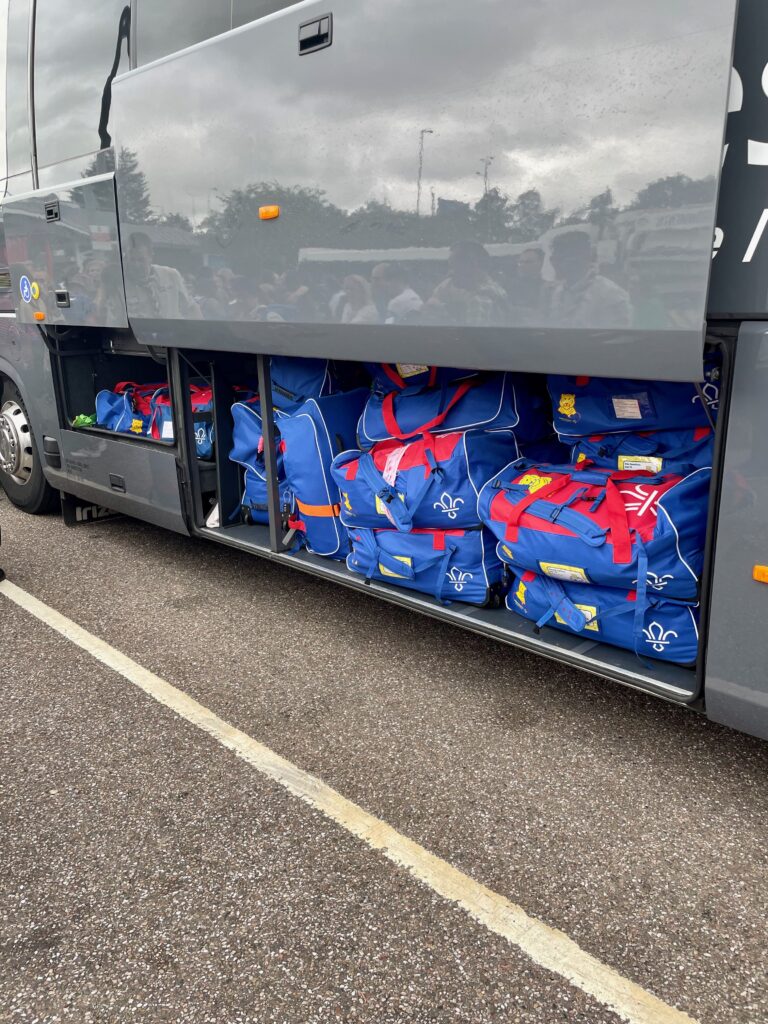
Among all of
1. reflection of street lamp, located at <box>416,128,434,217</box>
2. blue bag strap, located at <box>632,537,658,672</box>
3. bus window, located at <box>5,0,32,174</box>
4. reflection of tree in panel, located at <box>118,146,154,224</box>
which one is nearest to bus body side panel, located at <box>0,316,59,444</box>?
bus window, located at <box>5,0,32,174</box>

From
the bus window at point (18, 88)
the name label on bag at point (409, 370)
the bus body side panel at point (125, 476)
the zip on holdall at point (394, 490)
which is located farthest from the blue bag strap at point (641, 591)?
the bus window at point (18, 88)

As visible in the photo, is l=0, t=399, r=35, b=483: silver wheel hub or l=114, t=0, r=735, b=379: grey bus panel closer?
l=114, t=0, r=735, b=379: grey bus panel

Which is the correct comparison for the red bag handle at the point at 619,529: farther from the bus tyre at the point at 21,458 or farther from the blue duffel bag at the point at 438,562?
the bus tyre at the point at 21,458

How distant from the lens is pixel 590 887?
2234 millimetres

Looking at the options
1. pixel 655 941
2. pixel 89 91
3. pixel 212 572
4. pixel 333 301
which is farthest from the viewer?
A: pixel 212 572

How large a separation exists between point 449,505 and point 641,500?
0.78 m

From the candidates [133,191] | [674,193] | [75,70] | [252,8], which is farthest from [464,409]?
[75,70]

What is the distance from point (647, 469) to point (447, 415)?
0.85 m

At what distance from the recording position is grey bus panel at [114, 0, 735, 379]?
2125 millimetres

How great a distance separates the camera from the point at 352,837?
245 centimetres

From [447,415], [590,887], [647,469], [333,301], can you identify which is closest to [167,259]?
[333,301]

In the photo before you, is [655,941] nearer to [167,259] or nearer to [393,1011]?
[393,1011]

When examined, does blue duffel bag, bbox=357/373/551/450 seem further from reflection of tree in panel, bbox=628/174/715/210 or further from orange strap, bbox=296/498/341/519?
reflection of tree in panel, bbox=628/174/715/210

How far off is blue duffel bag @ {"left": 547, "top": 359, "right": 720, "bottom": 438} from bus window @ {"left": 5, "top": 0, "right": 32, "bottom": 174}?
3538 mm
